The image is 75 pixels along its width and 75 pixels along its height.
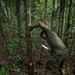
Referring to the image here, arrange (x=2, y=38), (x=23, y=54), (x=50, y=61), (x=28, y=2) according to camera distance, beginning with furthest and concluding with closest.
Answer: (x=2, y=38), (x=23, y=54), (x=50, y=61), (x=28, y=2)

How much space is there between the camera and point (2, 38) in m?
7.30

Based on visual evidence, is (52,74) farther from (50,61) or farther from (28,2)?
(28,2)

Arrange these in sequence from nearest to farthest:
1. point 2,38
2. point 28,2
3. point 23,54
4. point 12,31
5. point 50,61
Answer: point 28,2, point 50,61, point 23,54, point 2,38, point 12,31

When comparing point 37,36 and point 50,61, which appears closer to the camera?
point 50,61

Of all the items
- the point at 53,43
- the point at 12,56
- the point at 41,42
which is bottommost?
the point at 12,56

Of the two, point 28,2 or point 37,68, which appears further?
point 37,68

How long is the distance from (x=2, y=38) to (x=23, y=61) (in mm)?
Result: 1415

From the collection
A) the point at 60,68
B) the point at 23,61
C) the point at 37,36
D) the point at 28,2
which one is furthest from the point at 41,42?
the point at 28,2

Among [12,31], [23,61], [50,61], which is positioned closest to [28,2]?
[50,61]

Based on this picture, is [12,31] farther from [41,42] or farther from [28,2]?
[28,2]

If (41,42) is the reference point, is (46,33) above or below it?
above

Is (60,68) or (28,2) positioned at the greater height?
(28,2)

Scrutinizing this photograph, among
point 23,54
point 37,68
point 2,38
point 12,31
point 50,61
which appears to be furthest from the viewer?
point 12,31

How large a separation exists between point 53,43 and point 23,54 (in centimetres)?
235
